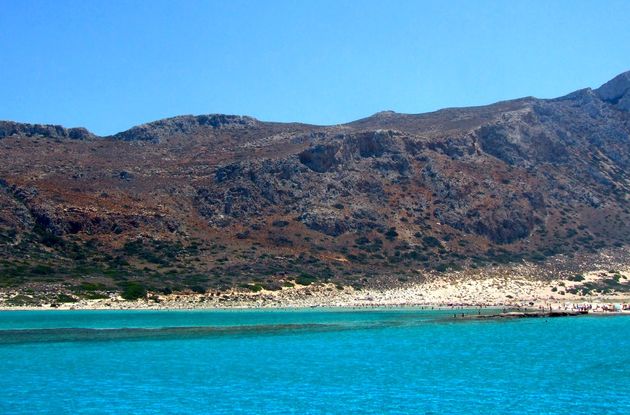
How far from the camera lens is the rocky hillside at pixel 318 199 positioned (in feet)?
327

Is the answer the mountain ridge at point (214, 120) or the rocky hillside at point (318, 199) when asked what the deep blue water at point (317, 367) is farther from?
the mountain ridge at point (214, 120)

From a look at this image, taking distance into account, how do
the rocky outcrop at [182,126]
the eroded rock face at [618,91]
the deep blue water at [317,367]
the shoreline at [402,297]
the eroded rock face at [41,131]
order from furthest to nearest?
1. the rocky outcrop at [182,126]
2. the eroded rock face at [618,91]
3. the eroded rock face at [41,131]
4. the shoreline at [402,297]
5. the deep blue water at [317,367]

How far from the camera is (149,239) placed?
104 meters

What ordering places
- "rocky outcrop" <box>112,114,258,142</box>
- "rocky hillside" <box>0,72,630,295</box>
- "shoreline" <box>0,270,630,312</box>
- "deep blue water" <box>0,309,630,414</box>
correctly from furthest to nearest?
"rocky outcrop" <box>112,114,258,142</box> < "rocky hillside" <box>0,72,630,295</box> < "shoreline" <box>0,270,630,312</box> < "deep blue water" <box>0,309,630,414</box>

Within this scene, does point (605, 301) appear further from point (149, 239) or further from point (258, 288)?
point (149, 239)

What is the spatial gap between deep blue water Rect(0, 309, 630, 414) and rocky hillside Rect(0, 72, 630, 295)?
31.4m

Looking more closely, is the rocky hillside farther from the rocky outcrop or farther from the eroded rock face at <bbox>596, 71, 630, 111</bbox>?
the rocky outcrop

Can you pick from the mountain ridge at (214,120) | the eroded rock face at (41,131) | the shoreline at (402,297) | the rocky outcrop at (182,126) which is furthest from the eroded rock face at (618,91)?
the eroded rock face at (41,131)

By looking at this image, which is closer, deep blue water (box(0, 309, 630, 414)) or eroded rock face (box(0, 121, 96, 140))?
deep blue water (box(0, 309, 630, 414))

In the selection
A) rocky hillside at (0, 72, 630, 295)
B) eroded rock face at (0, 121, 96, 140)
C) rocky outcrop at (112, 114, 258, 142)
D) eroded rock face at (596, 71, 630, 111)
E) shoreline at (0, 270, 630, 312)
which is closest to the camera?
shoreline at (0, 270, 630, 312)

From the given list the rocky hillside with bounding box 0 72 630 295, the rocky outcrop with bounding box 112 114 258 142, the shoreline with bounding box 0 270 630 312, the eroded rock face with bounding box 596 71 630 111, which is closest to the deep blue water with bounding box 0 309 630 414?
the shoreline with bounding box 0 270 630 312

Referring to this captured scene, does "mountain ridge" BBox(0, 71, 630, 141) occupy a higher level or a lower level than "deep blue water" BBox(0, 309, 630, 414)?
higher

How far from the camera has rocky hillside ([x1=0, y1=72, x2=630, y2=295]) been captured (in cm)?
9975

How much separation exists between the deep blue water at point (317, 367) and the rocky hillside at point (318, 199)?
103 ft
